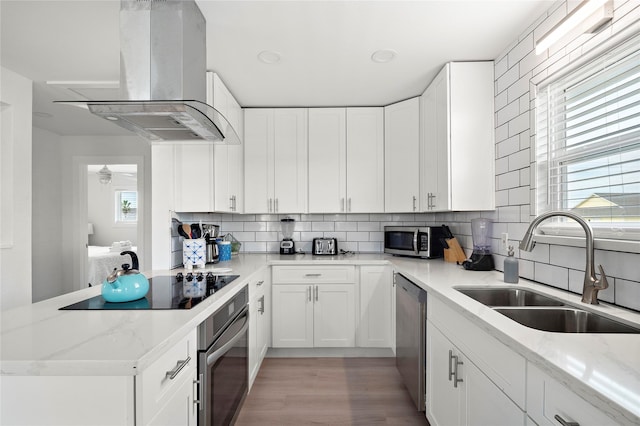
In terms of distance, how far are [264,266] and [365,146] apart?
1.55m

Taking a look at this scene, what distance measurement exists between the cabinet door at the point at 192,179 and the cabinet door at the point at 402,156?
168cm

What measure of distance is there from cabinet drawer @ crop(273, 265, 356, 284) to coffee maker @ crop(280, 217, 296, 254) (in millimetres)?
437

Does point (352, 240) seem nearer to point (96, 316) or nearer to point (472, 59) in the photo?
point (472, 59)

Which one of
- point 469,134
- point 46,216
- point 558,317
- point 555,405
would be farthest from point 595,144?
point 46,216

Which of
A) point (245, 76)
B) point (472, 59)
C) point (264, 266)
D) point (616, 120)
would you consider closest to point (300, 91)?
point (245, 76)

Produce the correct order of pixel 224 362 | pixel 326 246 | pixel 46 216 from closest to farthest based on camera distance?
pixel 224 362 < pixel 326 246 < pixel 46 216

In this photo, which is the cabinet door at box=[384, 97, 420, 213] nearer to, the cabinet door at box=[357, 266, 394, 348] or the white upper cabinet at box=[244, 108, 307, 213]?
the cabinet door at box=[357, 266, 394, 348]

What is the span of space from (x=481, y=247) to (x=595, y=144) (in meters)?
1.02

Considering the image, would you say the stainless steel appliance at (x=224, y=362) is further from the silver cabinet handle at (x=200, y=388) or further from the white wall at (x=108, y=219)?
the white wall at (x=108, y=219)

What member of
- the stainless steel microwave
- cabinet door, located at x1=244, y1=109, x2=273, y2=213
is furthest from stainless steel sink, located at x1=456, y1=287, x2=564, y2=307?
cabinet door, located at x1=244, y1=109, x2=273, y2=213

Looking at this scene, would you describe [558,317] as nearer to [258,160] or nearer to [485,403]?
[485,403]

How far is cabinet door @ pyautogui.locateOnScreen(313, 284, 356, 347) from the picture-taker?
297 centimetres

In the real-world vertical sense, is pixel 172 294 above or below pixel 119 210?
below

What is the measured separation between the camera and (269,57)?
7.43ft
